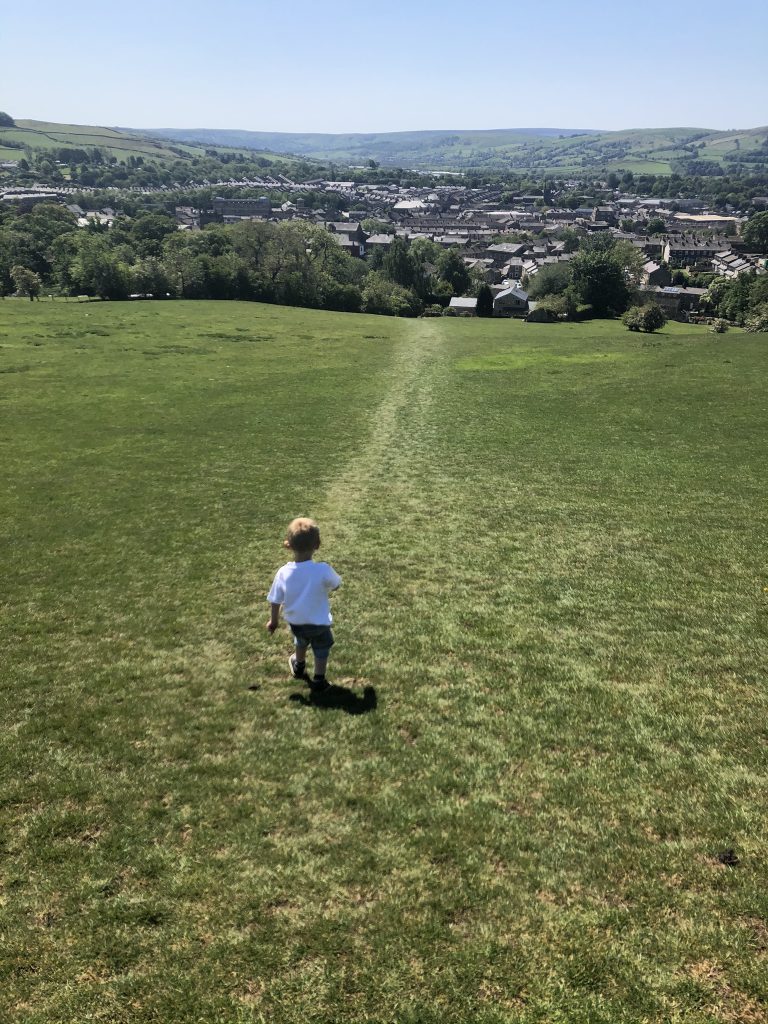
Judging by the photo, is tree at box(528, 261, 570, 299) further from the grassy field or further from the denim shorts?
the denim shorts

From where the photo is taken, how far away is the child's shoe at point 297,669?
10672mm

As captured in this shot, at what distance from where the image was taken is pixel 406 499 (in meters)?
21.9

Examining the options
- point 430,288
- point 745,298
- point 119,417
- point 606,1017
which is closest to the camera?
point 606,1017

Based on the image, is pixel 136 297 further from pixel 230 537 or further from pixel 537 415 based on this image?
pixel 230 537

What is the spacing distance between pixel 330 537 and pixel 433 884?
1234 centimetres

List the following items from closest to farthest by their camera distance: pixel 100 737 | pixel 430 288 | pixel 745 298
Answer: pixel 100 737, pixel 745 298, pixel 430 288

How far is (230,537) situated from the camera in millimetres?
18297

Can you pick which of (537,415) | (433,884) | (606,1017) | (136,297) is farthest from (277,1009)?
(136,297)

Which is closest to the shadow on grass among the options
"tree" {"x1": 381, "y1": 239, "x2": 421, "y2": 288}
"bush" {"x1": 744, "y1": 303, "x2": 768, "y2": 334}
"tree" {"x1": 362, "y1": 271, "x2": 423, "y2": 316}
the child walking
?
the child walking

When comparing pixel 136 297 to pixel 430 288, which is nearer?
pixel 136 297

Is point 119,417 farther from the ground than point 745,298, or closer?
closer

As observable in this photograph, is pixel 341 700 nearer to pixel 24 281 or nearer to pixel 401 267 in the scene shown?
pixel 24 281

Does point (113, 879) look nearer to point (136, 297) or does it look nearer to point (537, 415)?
point (537, 415)

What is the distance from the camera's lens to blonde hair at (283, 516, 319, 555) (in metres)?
9.34
